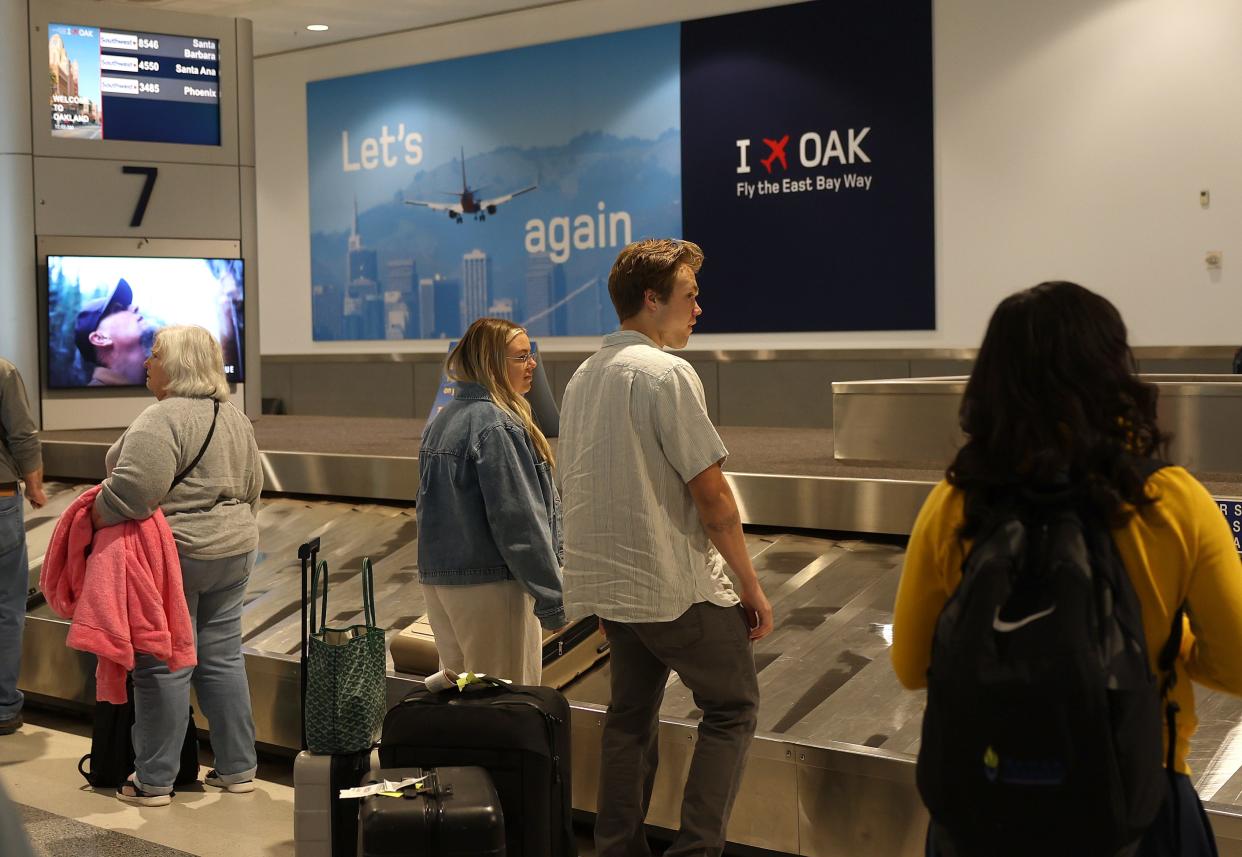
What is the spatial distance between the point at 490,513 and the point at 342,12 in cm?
931

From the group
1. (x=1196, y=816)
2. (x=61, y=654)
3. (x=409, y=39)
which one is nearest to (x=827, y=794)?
(x=1196, y=816)

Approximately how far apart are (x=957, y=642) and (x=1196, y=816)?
44 centimetres

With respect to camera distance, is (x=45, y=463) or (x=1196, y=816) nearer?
(x=1196, y=816)

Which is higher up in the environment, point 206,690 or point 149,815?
point 206,690

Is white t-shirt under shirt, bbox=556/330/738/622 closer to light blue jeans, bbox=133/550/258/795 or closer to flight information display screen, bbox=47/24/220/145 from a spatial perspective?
light blue jeans, bbox=133/550/258/795

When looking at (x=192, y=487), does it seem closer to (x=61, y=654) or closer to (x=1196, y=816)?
(x=61, y=654)

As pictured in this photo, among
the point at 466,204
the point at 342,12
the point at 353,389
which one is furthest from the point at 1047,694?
the point at 353,389

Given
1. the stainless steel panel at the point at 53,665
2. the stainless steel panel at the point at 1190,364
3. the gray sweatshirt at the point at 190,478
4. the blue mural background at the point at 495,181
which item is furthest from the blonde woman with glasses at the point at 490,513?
the blue mural background at the point at 495,181

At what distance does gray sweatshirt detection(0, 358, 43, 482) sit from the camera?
5.25 m

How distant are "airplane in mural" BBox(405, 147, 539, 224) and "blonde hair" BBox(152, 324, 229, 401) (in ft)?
25.5

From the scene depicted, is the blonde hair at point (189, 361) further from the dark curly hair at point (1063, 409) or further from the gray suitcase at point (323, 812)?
the dark curly hair at point (1063, 409)

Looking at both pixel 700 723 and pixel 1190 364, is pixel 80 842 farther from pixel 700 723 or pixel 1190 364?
pixel 1190 364

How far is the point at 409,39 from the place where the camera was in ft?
41.2

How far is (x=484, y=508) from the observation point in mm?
3660
